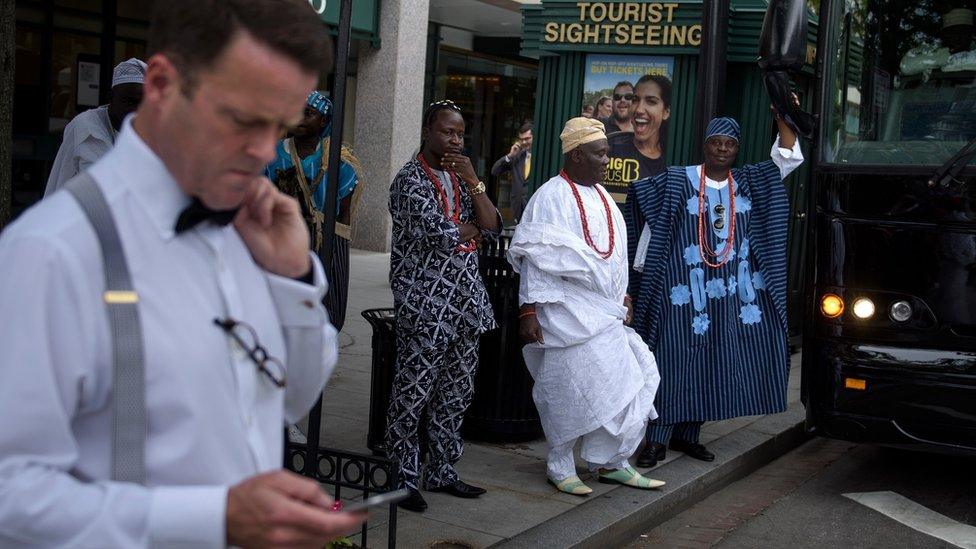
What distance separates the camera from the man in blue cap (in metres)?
6.49

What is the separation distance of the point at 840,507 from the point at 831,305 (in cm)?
112

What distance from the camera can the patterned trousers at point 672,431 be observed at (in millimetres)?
6602

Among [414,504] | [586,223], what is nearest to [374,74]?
[586,223]

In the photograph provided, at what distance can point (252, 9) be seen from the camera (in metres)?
1.59

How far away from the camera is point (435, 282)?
528cm

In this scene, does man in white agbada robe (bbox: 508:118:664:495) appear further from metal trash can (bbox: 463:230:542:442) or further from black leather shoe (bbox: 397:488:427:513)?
black leather shoe (bbox: 397:488:427:513)

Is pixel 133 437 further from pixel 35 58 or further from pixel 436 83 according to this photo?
pixel 436 83

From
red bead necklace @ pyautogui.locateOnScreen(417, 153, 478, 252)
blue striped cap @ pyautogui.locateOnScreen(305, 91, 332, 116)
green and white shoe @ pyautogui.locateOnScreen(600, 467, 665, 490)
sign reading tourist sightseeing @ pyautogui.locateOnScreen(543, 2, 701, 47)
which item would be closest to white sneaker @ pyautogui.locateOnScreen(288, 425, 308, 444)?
red bead necklace @ pyautogui.locateOnScreen(417, 153, 478, 252)

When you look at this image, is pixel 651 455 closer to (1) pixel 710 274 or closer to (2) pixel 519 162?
(1) pixel 710 274

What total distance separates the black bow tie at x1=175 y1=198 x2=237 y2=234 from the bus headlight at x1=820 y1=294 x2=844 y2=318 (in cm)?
493

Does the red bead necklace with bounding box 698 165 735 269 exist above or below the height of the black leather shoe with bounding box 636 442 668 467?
above

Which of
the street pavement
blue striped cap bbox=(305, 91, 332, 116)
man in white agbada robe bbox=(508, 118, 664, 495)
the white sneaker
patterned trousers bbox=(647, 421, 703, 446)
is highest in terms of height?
blue striped cap bbox=(305, 91, 332, 116)

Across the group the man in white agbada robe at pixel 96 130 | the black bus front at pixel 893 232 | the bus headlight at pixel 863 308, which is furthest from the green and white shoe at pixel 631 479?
the man in white agbada robe at pixel 96 130

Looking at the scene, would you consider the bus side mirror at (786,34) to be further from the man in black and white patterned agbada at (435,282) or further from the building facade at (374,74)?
the building facade at (374,74)
